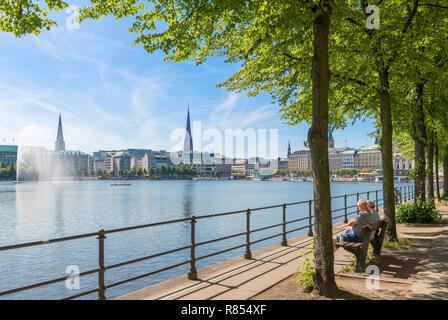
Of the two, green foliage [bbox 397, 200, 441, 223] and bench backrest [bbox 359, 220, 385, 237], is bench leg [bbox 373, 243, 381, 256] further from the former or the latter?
green foliage [bbox 397, 200, 441, 223]

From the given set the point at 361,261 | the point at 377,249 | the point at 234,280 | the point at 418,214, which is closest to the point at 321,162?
the point at 361,261

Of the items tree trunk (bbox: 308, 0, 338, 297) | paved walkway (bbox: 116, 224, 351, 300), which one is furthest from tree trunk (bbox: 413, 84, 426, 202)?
tree trunk (bbox: 308, 0, 338, 297)

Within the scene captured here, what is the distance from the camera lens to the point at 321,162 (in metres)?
6.14

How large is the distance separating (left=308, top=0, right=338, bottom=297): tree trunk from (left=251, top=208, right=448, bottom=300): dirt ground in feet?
1.27

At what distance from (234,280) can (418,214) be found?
1117 cm

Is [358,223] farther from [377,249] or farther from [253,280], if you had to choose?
[253,280]

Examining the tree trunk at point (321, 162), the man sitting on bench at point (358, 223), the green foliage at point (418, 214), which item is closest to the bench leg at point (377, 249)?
the man sitting on bench at point (358, 223)

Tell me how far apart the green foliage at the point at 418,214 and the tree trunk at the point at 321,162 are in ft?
36.1

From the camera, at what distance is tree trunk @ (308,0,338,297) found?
6148mm

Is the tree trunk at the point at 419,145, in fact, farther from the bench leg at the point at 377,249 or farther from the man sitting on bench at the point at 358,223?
the man sitting on bench at the point at 358,223

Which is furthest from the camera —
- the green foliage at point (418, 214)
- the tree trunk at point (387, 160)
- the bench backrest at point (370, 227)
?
the green foliage at point (418, 214)

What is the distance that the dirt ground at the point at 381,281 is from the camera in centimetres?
612
